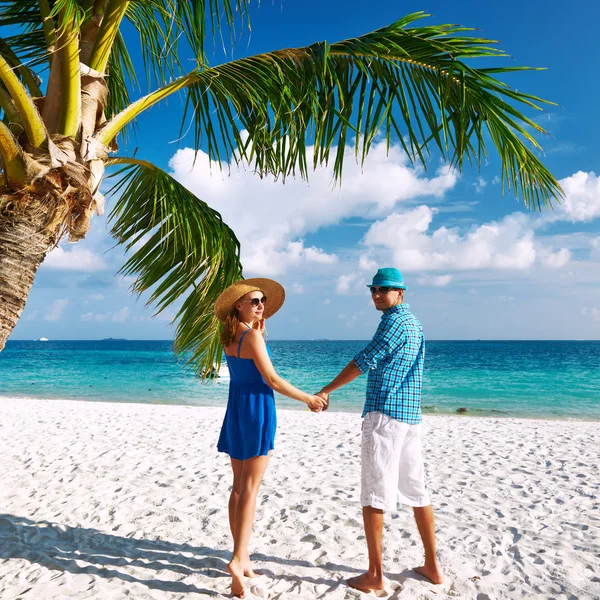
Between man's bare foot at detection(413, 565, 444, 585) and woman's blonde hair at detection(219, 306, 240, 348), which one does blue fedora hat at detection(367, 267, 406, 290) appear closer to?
woman's blonde hair at detection(219, 306, 240, 348)

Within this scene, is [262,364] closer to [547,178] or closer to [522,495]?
[547,178]

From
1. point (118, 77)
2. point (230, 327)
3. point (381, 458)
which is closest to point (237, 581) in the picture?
point (381, 458)

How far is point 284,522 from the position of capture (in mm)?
3998

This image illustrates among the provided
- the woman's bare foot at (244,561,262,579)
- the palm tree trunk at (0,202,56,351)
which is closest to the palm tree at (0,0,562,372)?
the palm tree trunk at (0,202,56,351)

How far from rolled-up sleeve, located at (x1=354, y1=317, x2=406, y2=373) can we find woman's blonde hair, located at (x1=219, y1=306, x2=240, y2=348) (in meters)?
0.74

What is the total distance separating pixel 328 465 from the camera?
19.2 feet

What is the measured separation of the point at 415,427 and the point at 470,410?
14641 millimetres

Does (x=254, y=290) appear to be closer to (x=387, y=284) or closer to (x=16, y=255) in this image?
(x=387, y=284)

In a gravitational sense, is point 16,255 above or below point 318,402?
above

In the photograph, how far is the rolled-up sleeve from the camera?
268cm

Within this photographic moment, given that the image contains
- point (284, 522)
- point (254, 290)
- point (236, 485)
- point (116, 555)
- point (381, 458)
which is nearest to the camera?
point (381, 458)

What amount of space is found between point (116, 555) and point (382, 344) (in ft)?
7.55

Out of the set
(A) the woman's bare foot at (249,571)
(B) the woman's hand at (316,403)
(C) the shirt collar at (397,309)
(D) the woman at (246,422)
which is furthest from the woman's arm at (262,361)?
(A) the woman's bare foot at (249,571)

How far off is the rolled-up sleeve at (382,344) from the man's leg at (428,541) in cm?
87
